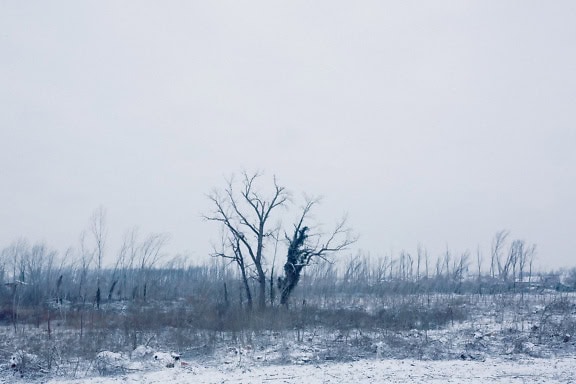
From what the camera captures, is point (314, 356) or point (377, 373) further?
point (314, 356)

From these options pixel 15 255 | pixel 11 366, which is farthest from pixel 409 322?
pixel 15 255

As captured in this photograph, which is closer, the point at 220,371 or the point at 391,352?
the point at 220,371

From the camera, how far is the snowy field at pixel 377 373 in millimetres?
15352

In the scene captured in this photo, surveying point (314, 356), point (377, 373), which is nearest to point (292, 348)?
point (314, 356)

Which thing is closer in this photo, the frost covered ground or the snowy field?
the snowy field

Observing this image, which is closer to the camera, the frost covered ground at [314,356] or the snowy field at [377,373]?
the snowy field at [377,373]

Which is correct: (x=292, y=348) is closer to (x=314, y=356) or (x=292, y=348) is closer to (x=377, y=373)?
(x=314, y=356)

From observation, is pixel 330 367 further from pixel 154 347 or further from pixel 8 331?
pixel 8 331

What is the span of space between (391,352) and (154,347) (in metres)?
9.38

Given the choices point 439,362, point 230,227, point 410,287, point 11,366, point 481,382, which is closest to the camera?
point 481,382

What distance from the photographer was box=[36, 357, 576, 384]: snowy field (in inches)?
604

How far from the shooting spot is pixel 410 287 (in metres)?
52.6

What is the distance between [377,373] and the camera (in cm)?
1650

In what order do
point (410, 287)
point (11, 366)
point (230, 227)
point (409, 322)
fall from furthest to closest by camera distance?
point (410, 287) → point (230, 227) → point (409, 322) → point (11, 366)
